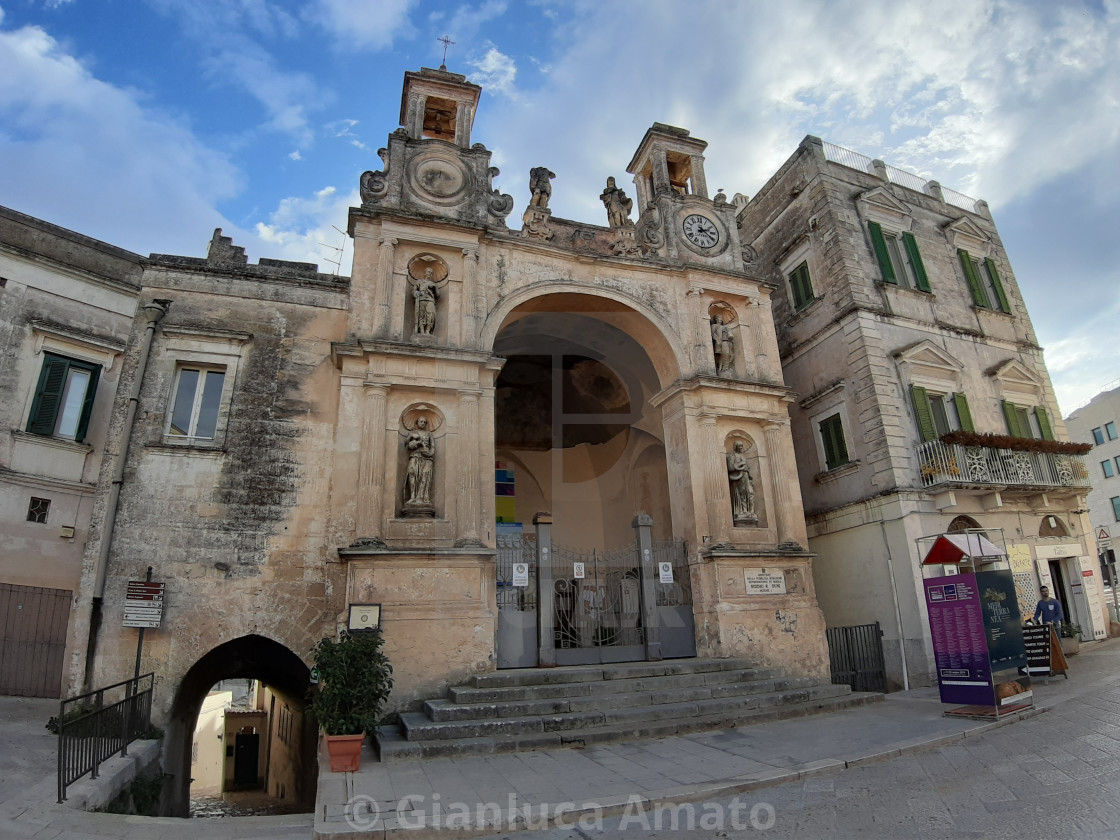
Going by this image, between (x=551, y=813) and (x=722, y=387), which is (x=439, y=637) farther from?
(x=722, y=387)

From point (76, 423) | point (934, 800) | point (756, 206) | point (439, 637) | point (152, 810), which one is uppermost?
A: point (756, 206)

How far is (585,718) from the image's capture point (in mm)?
8398

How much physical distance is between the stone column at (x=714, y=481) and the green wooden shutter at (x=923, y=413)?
5.42 m

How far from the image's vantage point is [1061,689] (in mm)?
10695

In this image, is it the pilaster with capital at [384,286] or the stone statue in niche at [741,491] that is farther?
the stone statue in niche at [741,491]

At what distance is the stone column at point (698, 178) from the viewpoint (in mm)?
16172

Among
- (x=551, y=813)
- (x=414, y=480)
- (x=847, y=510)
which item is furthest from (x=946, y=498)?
(x=551, y=813)

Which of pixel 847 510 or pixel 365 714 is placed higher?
pixel 847 510

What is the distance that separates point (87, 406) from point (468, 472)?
29.4ft

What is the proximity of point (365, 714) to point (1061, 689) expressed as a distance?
35.7ft

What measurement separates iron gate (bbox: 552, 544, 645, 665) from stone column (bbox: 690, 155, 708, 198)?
9.01m

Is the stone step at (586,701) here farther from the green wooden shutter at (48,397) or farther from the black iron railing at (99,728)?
the green wooden shutter at (48,397)

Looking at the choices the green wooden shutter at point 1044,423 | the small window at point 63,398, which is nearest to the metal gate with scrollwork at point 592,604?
the small window at point 63,398

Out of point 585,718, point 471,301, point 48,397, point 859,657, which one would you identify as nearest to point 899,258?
point 859,657
